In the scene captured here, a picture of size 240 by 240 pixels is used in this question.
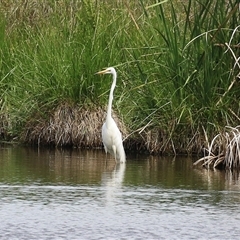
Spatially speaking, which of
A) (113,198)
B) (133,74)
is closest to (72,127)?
(133,74)

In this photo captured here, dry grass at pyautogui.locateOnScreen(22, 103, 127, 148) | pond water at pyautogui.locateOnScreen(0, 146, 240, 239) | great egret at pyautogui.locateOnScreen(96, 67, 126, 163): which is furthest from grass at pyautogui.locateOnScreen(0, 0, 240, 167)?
pond water at pyautogui.locateOnScreen(0, 146, 240, 239)

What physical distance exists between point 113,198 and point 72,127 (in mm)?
4612

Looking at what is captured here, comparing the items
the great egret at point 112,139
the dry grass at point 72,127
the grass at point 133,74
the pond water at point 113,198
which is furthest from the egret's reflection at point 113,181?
the dry grass at point 72,127

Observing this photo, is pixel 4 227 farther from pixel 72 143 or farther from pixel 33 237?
pixel 72 143

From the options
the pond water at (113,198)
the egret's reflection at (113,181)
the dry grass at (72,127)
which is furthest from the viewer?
the dry grass at (72,127)

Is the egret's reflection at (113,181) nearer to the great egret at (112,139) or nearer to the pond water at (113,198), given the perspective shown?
the pond water at (113,198)

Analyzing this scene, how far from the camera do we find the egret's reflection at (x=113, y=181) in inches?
366

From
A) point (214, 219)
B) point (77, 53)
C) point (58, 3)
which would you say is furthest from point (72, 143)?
point (214, 219)

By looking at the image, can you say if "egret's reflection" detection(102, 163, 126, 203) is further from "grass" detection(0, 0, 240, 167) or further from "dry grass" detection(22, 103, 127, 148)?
"dry grass" detection(22, 103, 127, 148)

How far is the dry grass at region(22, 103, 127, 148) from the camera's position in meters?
13.6

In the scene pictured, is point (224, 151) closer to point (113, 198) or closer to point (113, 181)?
point (113, 181)

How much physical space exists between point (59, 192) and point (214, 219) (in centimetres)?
194

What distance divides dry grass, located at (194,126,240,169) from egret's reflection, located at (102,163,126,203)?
989 mm

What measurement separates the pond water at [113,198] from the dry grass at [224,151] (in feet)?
0.67
